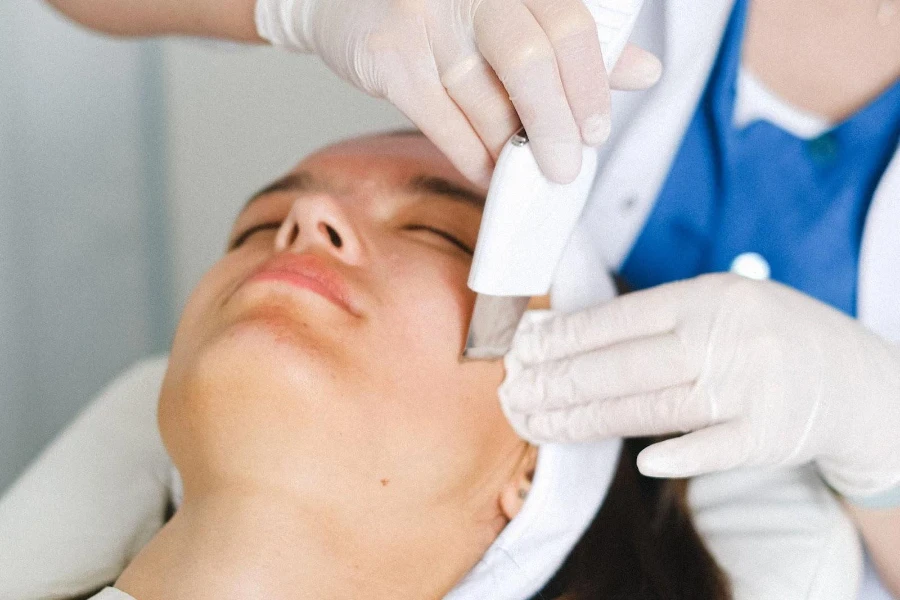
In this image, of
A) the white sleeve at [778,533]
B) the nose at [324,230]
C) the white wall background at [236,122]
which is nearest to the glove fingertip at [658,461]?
the white sleeve at [778,533]

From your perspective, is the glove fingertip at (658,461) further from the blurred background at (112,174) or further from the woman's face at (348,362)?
the blurred background at (112,174)

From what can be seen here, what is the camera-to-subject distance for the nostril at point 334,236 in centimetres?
113

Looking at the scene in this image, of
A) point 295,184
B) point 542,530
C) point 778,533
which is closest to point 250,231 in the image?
point 295,184

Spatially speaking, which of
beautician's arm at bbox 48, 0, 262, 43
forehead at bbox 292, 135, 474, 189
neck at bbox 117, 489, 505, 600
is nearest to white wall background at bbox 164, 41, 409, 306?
beautician's arm at bbox 48, 0, 262, 43

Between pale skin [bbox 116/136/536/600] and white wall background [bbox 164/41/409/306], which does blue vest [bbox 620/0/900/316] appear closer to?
pale skin [bbox 116/136/536/600]

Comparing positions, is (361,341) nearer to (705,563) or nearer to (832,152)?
(705,563)

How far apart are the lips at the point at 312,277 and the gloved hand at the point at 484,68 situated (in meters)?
0.21

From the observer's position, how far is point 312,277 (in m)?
1.08

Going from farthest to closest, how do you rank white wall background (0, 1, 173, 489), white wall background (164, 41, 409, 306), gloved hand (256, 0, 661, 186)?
white wall background (164, 41, 409, 306)
white wall background (0, 1, 173, 489)
gloved hand (256, 0, 661, 186)

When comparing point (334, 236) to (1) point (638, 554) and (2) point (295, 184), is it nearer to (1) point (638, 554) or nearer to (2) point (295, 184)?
(2) point (295, 184)

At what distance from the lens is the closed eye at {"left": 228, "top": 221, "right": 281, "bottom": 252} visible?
1.28 m

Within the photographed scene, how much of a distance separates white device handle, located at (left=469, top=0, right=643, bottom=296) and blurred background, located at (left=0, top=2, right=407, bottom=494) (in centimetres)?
112

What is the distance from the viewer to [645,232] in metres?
1.45

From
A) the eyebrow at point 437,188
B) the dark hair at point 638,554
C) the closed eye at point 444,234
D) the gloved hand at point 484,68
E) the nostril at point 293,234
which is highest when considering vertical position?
the gloved hand at point 484,68
